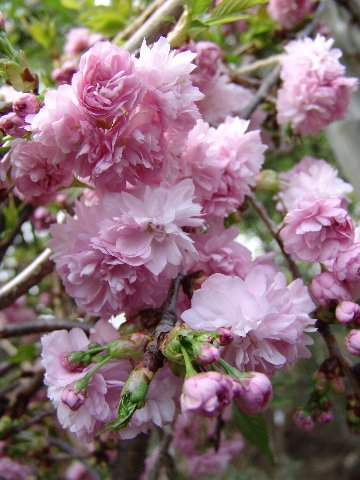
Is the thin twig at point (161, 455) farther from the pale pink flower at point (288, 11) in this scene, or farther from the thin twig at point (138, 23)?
the pale pink flower at point (288, 11)

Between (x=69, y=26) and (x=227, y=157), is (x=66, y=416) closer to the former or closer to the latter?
(x=227, y=157)

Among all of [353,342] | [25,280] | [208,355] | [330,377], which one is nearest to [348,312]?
[353,342]

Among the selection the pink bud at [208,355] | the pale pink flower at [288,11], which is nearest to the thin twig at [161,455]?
the pink bud at [208,355]

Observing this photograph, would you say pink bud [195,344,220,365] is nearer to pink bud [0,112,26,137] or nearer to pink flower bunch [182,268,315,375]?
pink flower bunch [182,268,315,375]

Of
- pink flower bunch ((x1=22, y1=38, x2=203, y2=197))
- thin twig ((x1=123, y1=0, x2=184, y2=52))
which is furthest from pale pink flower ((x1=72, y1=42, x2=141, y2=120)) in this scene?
thin twig ((x1=123, y1=0, x2=184, y2=52))

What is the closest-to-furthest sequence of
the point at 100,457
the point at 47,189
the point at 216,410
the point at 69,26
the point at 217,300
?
the point at 216,410, the point at 217,300, the point at 47,189, the point at 100,457, the point at 69,26

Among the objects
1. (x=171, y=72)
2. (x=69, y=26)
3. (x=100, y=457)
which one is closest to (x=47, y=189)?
(x=171, y=72)

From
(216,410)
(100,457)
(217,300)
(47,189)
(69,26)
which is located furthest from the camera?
(69,26)
